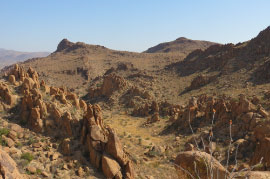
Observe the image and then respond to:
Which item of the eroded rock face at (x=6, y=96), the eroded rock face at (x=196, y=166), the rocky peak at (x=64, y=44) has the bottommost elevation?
the eroded rock face at (x=196, y=166)

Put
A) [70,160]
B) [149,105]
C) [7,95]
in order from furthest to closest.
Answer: [149,105] < [7,95] < [70,160]

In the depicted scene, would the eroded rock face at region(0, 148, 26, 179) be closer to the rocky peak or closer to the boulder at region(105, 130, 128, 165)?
the boulder at region(105, 130, 128, 165)

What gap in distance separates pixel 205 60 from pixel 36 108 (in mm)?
40821

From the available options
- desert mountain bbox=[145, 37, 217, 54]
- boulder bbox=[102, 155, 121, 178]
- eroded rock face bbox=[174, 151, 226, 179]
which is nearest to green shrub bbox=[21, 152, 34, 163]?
boulder bbox=[102, 155, 121, 178]

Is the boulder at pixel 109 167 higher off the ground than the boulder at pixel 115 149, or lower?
lower

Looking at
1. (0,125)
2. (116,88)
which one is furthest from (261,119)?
(116,88)

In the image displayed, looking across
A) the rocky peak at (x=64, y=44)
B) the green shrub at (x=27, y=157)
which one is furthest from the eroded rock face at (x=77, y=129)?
the rocky peak at (x=64, y=44)

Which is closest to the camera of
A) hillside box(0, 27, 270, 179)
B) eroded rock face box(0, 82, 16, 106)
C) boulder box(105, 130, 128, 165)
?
hillside box(0, 27, 270, 179)

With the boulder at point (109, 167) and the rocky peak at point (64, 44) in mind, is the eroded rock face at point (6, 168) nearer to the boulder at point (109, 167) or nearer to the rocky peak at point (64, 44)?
the boulder at point (109, 167)

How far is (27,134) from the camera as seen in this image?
45.6 feet

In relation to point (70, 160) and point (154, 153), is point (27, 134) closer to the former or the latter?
point (70, 160)

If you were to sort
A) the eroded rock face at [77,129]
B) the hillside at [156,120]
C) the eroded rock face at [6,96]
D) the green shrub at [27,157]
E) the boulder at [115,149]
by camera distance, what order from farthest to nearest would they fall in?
the eroded rock face at [6,96] < the boulder at [115,149] < the eroded rock face at [77,129] < the hillside at [156,120] < the green shrub at [27,157]

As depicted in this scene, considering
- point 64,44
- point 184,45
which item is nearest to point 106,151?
point 64,44

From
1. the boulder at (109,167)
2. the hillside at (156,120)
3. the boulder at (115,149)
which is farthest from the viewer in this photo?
the boulder at (115,149)
